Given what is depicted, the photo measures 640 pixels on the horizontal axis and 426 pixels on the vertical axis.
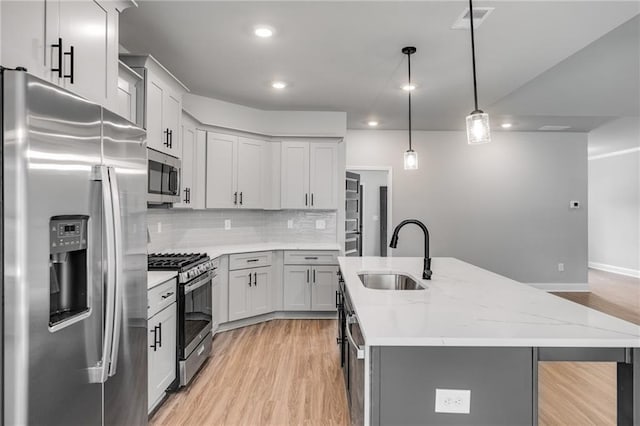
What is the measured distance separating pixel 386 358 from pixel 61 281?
1.22 meters

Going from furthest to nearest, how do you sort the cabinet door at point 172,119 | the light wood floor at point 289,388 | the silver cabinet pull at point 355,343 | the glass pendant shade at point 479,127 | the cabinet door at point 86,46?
the cabinet door at point 172,119
the light wood floor at point 289,388
the glass pendant shade at point 479,127
the cabinet door at point 86,46
the silver cabinet pull at point 355,343

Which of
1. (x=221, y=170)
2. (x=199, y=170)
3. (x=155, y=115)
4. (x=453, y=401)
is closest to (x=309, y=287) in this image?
(x=221, y=170)

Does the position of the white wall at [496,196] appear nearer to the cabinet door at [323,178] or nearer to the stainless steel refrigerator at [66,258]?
the cabinet door at [323,178]

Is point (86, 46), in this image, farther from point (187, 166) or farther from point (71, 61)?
point (187, 166)

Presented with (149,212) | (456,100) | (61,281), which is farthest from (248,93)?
(61,281)

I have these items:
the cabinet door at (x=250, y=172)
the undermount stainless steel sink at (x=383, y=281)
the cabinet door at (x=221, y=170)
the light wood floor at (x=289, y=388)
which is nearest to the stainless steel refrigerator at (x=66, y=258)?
the light wood floor at (x=289, y=388)

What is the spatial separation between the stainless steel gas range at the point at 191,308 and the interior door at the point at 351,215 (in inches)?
95.8

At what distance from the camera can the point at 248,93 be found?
415cm

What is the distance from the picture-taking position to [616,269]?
846cm

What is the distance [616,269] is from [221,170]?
9.04 meters

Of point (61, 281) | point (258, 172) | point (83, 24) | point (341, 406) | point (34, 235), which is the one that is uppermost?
point (83, 24)

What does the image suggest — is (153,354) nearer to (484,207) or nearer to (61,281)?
(61,281)

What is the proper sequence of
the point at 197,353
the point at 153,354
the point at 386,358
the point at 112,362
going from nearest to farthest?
the point at 386,358 → the point at 112,362 → the point at 153,354 → the point at 197,353

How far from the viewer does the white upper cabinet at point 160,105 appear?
105 inches
